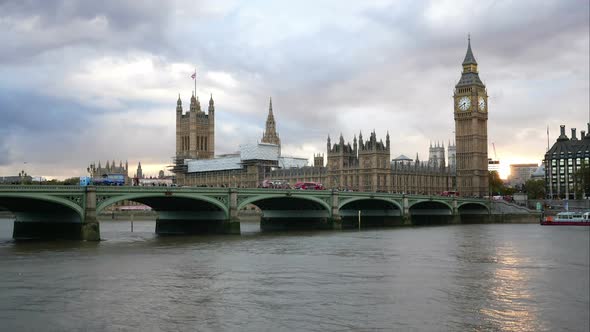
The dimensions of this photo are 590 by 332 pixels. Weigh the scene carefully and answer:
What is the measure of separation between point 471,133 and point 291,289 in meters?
112

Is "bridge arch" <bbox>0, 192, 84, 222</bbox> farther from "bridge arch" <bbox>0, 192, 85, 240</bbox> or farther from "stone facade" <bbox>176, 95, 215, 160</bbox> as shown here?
"stone facade" <bbox>176, 95, 215, 160</bbox>

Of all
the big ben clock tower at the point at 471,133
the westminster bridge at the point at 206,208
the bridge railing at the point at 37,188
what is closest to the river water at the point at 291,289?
the bridge railing at the point at 37,188

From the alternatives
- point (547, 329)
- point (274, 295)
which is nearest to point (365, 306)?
point (274, 295)

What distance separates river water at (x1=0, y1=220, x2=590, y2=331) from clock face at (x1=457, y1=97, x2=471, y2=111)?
91244 millimetres

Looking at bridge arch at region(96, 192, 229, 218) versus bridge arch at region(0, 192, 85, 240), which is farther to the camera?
bridge arch at region(96, 192, 229, 218)

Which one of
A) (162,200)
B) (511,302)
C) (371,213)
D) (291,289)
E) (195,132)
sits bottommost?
(511,302)

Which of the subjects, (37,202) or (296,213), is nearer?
(37,202)

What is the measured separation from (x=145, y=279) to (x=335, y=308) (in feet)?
33.1

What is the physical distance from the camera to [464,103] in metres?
134

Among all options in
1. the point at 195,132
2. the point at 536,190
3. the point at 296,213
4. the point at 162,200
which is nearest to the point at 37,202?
the point at 162,200

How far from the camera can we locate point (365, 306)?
23438 mm

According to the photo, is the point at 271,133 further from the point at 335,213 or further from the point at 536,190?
the point at 335,213

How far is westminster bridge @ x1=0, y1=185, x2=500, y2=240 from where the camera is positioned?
1891 inches

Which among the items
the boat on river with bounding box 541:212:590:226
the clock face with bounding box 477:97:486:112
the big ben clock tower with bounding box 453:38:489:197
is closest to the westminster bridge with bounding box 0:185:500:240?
the boat on river with bounding box 541:212:590:226
